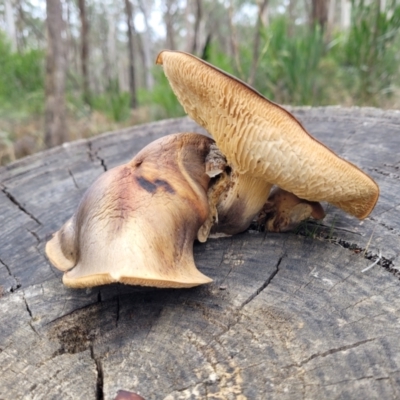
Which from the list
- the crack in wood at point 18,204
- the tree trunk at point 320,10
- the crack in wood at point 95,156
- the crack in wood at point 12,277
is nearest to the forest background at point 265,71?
the tree trunk at point 320,10

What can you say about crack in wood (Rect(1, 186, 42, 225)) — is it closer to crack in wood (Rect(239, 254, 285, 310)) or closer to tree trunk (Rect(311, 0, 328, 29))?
crack in wood (Rect(239, 254, 285, 310))

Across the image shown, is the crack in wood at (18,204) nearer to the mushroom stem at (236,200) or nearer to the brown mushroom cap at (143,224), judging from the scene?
the brown mushroom cap at (143,224)

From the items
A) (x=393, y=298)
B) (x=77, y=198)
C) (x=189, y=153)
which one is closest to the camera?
(x=393, y=298)

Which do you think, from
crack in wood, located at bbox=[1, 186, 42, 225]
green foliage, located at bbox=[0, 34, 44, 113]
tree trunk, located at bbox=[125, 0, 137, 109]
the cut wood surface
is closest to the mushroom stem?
the cut wood surface

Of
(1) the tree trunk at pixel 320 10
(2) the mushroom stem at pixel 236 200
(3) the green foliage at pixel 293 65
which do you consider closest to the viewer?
(2) the mushroom stem at pixel 236 200

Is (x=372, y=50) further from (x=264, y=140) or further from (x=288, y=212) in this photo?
(x=264, y=140)

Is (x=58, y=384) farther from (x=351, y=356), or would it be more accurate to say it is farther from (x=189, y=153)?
(x=189, y=153)

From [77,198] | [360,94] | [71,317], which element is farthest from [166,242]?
[360,94]
